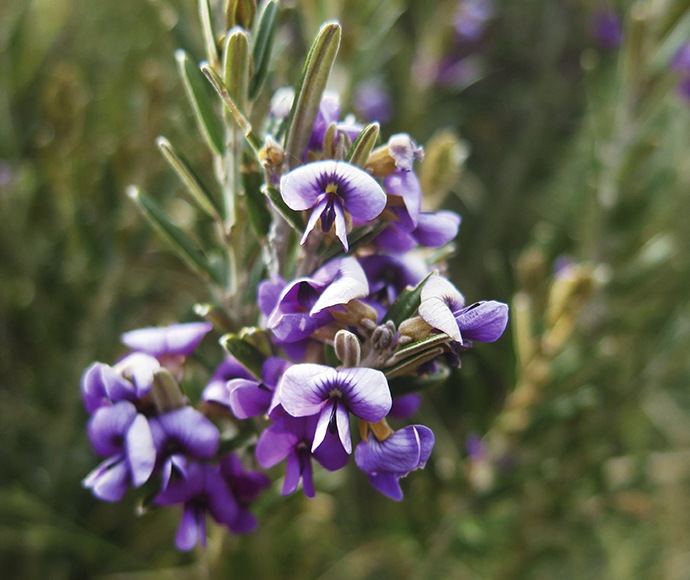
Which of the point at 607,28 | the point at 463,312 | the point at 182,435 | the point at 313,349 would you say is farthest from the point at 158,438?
the point at 607,28

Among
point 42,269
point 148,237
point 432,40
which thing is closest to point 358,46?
point 432,40

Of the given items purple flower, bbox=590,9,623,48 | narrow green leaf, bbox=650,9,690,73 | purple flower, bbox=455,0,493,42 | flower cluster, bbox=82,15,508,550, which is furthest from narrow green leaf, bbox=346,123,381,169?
purple flower, bbox=590,9,623,48

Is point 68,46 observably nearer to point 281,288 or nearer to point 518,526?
point 281,288

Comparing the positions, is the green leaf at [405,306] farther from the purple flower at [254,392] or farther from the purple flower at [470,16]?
the purple flower at [470,16]

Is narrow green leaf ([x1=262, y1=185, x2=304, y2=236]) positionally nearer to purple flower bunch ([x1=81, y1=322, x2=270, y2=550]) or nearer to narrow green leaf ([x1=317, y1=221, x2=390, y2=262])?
narrow green leaf ([x1=317, y1=221, x2=390, y2=262])

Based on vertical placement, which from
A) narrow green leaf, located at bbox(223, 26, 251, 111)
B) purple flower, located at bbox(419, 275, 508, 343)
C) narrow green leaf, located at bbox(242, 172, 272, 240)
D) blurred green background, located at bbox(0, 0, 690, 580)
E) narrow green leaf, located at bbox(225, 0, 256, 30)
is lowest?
blurred green background, located at bbox(0, 0, 690, 580)

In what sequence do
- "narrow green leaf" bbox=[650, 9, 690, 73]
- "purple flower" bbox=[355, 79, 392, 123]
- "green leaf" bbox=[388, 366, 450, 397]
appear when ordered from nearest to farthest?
"green leaf" bbox=[388, 366, 450, 397]
"narrow green leaf" bbox=[650, 9, 690, 73]
"purple flower" bbox=[355, 79, 392, 123]

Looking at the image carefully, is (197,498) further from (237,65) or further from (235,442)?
(237,65)

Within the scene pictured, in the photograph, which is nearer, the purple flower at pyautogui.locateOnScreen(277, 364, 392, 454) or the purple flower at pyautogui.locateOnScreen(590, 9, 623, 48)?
the purple flower at pyautogui.locateOnScreen(277, 364, 392, 454)

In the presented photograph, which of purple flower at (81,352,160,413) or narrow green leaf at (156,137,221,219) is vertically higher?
narrow green leaf at (156,137,221,219)
